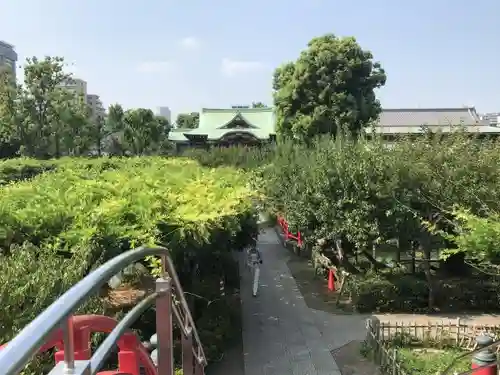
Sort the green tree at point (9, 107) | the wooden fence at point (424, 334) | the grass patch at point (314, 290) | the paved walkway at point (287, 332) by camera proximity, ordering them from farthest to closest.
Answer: the green tree at point (9, 107), the grass patch at point (314, 290), the wooden fence at point (424, 334), the paved walkway at point (287, 332)

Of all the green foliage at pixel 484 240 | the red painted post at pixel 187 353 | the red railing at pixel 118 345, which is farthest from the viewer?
the green foliage at pixel 484 240

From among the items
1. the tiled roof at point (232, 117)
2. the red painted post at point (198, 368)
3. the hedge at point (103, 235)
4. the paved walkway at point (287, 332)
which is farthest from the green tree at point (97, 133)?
the red painted post at point (198, 368)

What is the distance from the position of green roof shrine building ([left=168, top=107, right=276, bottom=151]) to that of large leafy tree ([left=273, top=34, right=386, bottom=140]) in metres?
8.03


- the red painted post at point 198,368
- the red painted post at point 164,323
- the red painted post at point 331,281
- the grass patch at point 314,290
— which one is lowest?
the grass patch at point 314,290

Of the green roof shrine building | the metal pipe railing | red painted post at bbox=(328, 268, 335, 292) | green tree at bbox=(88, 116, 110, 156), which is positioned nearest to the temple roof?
the green roof shrine building

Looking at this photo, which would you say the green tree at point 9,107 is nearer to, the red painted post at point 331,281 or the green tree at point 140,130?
the green tree at point 140,130

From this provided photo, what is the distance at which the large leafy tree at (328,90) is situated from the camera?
24828 mm

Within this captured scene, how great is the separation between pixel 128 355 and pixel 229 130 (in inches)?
1287

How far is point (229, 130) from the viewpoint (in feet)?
115

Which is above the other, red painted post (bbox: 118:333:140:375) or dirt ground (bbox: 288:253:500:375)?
red painted post (bbox: 118:333:140:375)

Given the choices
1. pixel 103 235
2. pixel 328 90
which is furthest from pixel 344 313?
pixel 328 90

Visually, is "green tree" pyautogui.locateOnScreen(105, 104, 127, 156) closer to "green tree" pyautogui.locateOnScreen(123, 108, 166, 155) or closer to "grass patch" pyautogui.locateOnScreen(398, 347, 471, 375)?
"green tree" pyautogui.locateOnScreen(123, 108, 166, 155)

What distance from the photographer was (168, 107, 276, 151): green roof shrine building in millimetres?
34406

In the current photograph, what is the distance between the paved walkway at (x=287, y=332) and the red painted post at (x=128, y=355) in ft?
20.7
